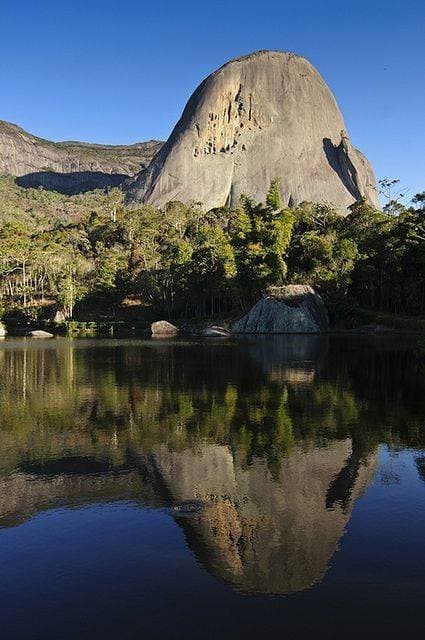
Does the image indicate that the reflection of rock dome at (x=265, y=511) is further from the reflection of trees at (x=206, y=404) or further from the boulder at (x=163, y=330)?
the boulder at (x=163, y=330)

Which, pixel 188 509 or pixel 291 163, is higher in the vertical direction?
pixel 291 163

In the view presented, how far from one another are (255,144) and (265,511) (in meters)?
172

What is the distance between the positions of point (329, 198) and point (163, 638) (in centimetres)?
16403

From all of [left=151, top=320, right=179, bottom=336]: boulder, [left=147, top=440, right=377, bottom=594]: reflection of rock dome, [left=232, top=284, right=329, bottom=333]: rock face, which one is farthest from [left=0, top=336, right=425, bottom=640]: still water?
[left=151, top=320, right=179, bottom=336]: boulder

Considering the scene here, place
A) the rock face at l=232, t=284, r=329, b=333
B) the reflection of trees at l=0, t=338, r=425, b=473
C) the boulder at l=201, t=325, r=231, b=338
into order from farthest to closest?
the rock face at l=232, t=284, r=329, b=333
the boulder at l=201, t=325, r=231, b=338
the reflection of trees at l=0, t=338, r=425, b=473

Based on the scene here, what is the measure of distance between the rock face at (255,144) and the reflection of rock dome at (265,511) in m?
154

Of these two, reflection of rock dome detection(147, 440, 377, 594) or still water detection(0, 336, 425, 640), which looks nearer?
still water detection(0, 336, 425, 640)

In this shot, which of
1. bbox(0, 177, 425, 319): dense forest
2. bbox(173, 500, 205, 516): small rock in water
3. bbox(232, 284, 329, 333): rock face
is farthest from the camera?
bbox(0, 177, 425, 319): dense forest

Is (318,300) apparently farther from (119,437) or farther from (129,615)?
(129,615)

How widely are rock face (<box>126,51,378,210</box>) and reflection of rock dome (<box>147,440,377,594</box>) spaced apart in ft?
504

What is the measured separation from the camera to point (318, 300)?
2817 inches

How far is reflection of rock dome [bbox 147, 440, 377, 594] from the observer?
838 cm

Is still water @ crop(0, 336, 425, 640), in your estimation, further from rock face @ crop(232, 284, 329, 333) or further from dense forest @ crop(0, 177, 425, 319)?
rock face @ crop(232, 284, 329, 333)

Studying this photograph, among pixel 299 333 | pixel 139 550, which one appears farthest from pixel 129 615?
pixel 299 333
